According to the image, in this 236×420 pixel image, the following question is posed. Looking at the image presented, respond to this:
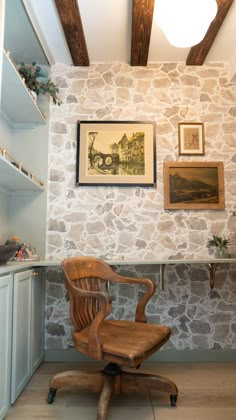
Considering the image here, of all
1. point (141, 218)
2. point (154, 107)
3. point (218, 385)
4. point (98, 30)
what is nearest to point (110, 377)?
point (218, 385)

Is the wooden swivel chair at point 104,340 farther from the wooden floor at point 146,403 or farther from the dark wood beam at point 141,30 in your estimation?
the dark wood beam at point 141,30

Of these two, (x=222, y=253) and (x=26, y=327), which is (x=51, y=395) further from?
(x=222, y=253)

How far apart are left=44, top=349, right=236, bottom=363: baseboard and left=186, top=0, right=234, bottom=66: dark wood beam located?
2452mm

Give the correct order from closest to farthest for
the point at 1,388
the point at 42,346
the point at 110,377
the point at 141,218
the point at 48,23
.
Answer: the point at 1,388
the point at 110,377
the point at 48,23
the point at 42,346
the point at 141,218

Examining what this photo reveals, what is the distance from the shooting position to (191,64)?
9.26 ft

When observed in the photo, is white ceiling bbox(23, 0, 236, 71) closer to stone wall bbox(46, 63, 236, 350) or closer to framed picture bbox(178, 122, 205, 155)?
stone wall bbox(46, 63, 236, 350)

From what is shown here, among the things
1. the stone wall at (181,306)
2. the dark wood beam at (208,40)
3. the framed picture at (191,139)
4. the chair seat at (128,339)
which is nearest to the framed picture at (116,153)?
the framed picture at (191,139)

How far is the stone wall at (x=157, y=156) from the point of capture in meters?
2.67

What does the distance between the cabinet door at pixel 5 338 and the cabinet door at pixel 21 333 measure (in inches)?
2.3

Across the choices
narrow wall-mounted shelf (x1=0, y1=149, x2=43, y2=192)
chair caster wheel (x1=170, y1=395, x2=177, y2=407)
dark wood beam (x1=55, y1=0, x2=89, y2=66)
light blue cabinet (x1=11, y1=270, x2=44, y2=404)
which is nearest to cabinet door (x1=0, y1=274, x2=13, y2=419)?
light blue cabinet (x1=11, y1=270, x2=44, y2=404)

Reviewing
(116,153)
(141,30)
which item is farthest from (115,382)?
(141,30)

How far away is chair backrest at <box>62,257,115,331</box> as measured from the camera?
1.84 m

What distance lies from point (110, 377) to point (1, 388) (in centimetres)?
57

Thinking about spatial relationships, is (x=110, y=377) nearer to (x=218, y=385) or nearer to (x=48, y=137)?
(x=218, y=385)
